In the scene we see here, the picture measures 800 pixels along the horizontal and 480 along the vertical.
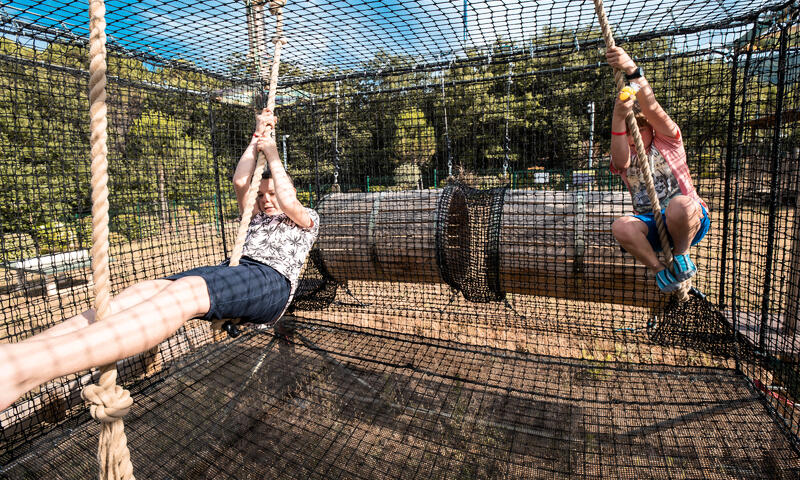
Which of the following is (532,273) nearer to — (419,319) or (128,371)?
(419,319)

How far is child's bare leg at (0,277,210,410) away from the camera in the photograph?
1.03m

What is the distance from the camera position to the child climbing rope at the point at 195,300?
1.09 metres

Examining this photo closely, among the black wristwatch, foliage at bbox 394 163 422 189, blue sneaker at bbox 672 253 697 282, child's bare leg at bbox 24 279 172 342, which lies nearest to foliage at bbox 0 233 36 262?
child's bare leg at bbox 24 279 172 342

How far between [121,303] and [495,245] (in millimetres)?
2299

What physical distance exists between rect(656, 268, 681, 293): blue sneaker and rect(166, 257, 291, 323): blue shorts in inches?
65.0

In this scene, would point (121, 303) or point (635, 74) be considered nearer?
point (121, 303)

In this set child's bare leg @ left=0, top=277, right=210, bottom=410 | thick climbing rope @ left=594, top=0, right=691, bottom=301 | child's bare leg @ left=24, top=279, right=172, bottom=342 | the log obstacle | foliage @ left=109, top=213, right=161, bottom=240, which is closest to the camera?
child's bare leg @ left=0, top=277, right=210, bottom=410

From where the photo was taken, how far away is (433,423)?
242cm

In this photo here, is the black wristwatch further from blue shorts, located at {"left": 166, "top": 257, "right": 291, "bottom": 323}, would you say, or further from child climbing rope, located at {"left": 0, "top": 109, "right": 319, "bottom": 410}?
blue shorts, located at {"left": 166, "top": 257, "right": 291, "bottom": 323}

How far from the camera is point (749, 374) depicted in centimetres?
267

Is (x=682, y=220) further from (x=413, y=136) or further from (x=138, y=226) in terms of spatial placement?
(x=138, y=226)

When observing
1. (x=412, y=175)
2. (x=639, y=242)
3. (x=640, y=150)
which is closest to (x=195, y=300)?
(x=640, y=150)

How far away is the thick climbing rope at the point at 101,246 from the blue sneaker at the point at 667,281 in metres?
1.98

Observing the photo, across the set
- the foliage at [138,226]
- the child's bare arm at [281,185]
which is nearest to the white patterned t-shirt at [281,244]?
the child's bare arm at [281,185]
